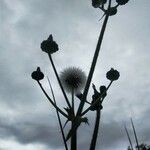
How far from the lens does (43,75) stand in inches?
302

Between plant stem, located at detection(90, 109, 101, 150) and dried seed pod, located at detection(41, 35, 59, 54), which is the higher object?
dried seed pod, located at detection(41, 35, 59, 54)

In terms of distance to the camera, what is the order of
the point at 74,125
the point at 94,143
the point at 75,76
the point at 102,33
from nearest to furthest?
1. the point at 94,143
2. the point at 74,125
3. the point at 102,33
4. the point at 75,76

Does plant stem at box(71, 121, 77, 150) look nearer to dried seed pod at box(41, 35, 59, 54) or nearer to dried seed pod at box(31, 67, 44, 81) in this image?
dried seed pod at box(31, 67, 44, 81)

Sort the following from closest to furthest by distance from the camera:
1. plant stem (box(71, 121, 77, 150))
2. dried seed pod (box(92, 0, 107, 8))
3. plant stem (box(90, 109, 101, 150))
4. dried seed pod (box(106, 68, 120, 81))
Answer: plant stem (box(90, 109, 101, 150)) → plant stem (box(71, 121, 77, 150)) → dried seed pod (box(92, 0, 107, 8)) → dried seed pod (box(106, 68, 120, 81))

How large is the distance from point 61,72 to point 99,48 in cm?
315

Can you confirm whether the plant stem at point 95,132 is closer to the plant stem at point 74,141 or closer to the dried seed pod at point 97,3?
the plant stem at point 74,141

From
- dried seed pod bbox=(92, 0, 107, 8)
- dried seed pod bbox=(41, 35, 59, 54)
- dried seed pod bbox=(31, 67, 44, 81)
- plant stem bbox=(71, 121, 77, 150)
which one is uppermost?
dried seed pod bbox=(92, 0, 107, 8)

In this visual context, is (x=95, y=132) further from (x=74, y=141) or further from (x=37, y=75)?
(x=37, y=75)

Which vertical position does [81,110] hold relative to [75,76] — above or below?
below

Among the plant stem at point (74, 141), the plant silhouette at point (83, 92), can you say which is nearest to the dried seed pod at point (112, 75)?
the plant silhouette at point (83, 92)

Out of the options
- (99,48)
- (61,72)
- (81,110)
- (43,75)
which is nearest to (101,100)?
(81,110)

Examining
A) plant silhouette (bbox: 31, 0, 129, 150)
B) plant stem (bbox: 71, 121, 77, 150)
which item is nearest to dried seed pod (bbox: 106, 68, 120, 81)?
plant silhouette (bbox: 31, 0, 129, 150)

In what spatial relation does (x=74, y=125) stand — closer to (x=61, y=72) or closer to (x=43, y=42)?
(x=43, y=42)

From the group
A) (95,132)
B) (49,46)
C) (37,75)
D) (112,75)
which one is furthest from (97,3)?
(95,132)
